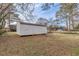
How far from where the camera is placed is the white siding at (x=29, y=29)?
1565mm

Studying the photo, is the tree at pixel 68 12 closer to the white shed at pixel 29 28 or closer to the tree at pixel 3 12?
the white shed at pixel 29 28

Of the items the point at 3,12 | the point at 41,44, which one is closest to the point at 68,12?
the point at 41,44

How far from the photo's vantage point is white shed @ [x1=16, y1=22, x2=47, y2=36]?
61.6 inches

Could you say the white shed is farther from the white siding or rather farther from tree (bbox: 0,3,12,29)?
tree (bbox: 0,3,12,29)

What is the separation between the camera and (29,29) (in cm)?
158

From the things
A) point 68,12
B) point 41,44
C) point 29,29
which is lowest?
point 41,44

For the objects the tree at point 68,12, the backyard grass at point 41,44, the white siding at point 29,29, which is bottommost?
the backyard grass at point 41,44

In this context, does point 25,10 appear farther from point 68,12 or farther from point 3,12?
point 68,12

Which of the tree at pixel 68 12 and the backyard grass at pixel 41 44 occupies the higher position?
the tree at pixel 68 12

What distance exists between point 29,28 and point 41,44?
0.51 ft

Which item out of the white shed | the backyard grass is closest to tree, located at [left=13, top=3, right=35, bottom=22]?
the white shed

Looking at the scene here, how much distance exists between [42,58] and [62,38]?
219 millimetres

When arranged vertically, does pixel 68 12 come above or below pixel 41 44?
above

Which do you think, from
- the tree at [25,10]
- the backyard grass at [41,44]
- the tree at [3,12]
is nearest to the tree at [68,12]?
the backyard grass at [41,44]
